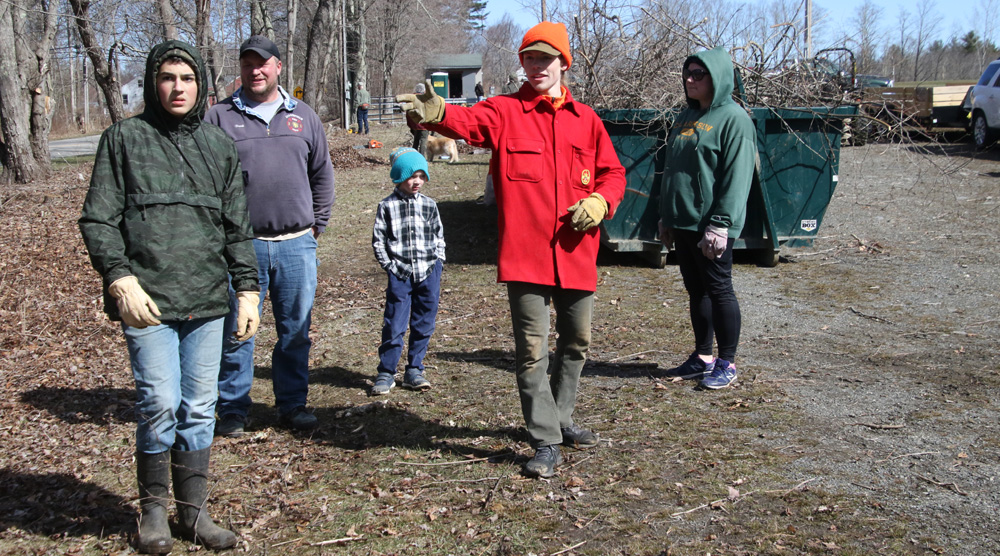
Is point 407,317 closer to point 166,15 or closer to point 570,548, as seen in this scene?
point 570,548

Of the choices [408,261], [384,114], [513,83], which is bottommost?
[408,261]

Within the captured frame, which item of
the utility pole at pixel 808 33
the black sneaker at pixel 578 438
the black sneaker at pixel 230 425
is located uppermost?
the utility pole at pixel 808 33

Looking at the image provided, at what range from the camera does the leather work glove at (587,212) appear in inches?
142

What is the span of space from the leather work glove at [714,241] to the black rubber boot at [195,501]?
3.08 meters

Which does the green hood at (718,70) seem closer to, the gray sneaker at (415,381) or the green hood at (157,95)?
the gray sneaker at (415,381)

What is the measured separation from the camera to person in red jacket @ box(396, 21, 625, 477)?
12.1 feet

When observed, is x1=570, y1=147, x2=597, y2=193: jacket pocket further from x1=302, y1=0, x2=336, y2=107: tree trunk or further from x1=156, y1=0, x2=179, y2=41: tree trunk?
x1=302, y1=0, x2=336, y2=107: tree trunk

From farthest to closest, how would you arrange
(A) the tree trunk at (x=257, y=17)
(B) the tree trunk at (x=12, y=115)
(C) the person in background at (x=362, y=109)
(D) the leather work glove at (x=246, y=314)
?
(C) the person in background at (x=362, y=109) < (A) the tree trunk at (x=257, y=17) < (B) the tree trunk at (x=12, y=115) < (D) the leather work glove at (x=246, y=314)

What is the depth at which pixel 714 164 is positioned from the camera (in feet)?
16.3

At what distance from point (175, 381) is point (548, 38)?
216 cm

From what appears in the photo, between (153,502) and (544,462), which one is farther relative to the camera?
(544,462)

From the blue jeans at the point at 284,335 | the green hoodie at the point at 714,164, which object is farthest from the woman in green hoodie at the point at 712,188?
the blue jeans at the point at 284,335

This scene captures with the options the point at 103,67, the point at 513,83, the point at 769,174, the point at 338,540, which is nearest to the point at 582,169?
the point at 338,540

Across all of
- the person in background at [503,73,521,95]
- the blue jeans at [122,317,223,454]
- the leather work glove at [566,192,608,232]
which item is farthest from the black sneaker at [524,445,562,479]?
the person in background at [503,73,521,95]
